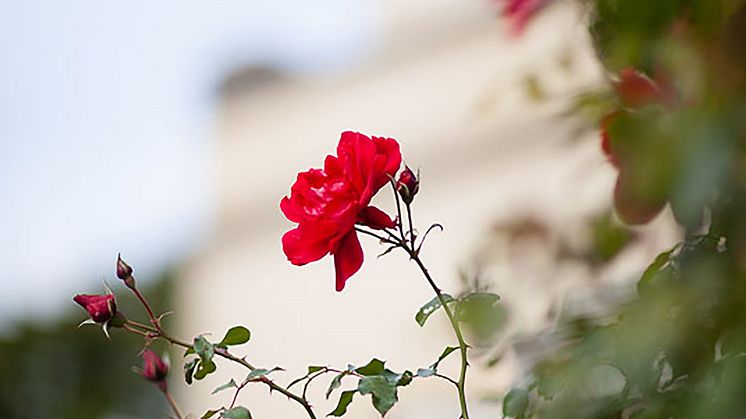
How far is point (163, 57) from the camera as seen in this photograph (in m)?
3.24

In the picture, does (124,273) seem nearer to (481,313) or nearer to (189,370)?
(189,370)

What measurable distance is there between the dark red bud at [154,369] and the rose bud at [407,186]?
0.17 m

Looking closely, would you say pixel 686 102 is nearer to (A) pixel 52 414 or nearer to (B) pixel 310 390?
(B) pixel 310 390

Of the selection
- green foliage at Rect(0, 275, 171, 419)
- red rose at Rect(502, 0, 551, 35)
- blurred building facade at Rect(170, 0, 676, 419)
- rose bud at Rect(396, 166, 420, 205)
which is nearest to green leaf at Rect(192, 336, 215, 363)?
rose bud at Rect(396, 166, 420, 205)

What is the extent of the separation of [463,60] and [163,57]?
112 centimetres

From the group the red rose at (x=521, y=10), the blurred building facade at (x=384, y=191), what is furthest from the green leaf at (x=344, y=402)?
the blurred building facade at (x=384, y=191)

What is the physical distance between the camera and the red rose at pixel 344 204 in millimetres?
660

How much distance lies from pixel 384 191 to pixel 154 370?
4.54 feet

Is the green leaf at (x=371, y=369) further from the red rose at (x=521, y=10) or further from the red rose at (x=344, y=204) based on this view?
the red rose at (x=521, y=10)

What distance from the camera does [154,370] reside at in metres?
0.73

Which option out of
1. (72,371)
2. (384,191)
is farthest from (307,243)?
(72,371)

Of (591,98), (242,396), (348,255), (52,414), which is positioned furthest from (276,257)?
(52,414)

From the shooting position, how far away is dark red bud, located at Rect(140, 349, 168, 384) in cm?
73

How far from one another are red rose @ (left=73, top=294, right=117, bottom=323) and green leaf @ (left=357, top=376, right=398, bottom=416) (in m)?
0.12
